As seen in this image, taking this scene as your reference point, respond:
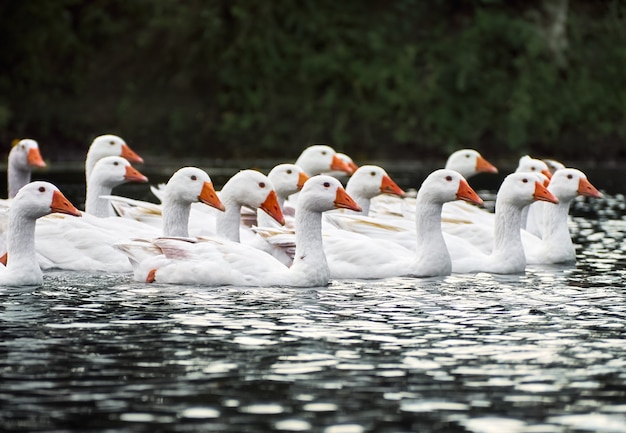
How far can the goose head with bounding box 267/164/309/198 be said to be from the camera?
60.6ft

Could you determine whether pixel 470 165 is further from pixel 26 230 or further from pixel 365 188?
pixel 26 230

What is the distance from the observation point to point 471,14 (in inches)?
1932

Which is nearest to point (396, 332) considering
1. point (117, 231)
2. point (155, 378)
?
point (155, 378)

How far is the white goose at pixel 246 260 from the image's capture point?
14555 mm

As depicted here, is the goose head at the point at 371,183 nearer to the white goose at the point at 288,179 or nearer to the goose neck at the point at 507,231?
the white goose at the point at 288,179

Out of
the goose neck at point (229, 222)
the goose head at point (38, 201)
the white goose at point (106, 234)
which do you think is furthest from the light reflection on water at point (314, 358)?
the goose neck at point (229, 222)

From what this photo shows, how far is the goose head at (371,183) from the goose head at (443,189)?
222 centimetres

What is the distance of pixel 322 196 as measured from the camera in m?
15.0

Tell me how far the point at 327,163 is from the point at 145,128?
2511cm

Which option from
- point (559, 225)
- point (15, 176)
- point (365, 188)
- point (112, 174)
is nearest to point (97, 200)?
point (112, 174)

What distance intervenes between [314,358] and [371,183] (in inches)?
343

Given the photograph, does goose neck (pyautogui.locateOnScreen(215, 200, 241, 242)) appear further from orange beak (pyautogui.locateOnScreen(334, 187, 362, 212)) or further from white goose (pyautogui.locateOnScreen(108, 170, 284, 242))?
orange beak (pyautogui.locateOnScreen(334, 187, 362, 212))

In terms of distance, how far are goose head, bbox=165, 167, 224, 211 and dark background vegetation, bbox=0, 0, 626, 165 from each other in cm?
2905

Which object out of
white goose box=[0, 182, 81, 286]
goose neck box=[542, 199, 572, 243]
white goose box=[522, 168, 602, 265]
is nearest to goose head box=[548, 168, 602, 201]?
white goose box=[522, 168, 602, 265]
